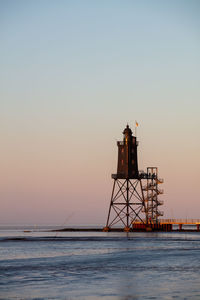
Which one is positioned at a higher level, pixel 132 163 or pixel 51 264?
pixel 132 163

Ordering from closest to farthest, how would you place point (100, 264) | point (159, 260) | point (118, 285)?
point (118, 285), point (100, 264), point (159, 260)

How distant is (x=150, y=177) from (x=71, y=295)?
84.2 m

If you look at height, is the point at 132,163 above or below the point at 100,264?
above

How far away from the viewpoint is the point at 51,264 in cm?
3506

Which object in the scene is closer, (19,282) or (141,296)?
(141,296)

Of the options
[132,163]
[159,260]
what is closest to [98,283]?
[159,260]

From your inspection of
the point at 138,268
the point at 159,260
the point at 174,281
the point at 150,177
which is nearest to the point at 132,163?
the point at 150,177

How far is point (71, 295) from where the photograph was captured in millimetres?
21078

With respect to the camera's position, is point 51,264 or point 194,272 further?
point 51,264

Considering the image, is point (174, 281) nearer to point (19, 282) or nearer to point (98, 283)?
point (98, 283)

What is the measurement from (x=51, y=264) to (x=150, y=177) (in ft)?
232

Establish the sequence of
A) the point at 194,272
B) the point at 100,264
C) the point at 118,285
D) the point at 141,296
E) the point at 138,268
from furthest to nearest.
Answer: the point at 100,264 → the point at 138,268 → the point at 194,272 → the point at 118,285 → the point at 141,296

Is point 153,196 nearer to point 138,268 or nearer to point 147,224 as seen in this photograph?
point 147,224

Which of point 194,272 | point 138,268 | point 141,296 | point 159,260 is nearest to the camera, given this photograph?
point 141,296
